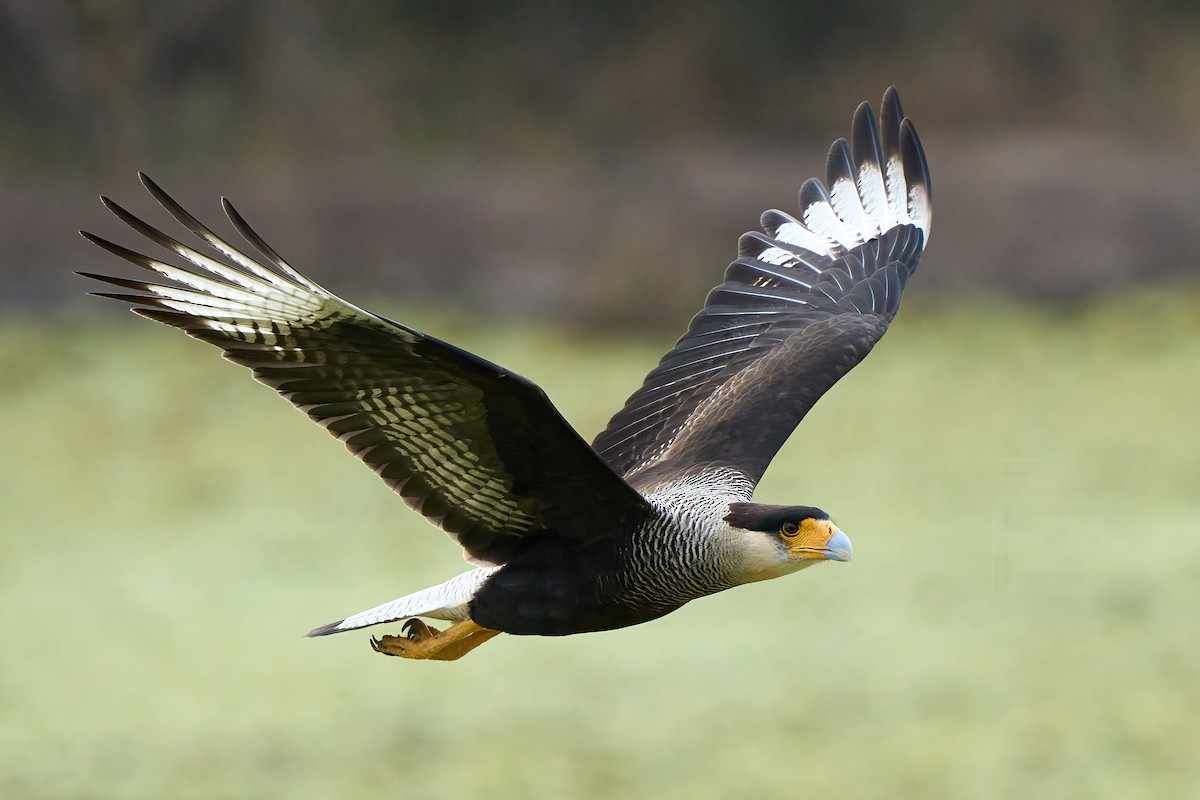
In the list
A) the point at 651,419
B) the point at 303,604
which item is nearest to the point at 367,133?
the point at 303,604

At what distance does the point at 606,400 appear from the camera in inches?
705

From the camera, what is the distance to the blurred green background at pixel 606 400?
14.3 meters

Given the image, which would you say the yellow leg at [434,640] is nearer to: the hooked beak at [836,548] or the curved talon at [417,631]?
the curved talon at [417,631]

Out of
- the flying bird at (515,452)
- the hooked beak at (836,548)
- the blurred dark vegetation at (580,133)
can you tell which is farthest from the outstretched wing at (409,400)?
the blurred dark vegetation at (580,133)

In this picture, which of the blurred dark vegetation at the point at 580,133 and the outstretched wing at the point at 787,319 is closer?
the outstretched wing at the point at 787,319

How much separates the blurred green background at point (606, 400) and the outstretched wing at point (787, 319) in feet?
25.8

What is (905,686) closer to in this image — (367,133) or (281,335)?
(367,133)

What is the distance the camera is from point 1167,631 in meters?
15.4

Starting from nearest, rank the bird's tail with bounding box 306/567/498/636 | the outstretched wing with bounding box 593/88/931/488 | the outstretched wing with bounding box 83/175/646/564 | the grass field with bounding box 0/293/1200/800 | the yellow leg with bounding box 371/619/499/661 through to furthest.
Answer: the outstretched wing with bounding box 83/175/646/564 → the bird's tail with bounding box 306/567/498/636 → the yellow leg with bounding box 371/619/499/661 → the outstretched wing with bounding box 593/88/931/488 → the grass field with bounding box 0/293/1200/800

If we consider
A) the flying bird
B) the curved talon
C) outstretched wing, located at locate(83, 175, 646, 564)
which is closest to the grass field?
the flying bird

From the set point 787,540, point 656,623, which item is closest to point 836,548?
point 787,540

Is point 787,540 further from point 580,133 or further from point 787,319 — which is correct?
point 580,133

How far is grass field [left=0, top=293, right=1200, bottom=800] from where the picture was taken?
45.8 ft

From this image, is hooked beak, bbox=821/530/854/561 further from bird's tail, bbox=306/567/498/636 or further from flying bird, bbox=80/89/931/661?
bird's tail, bbox=306/567/498/636
